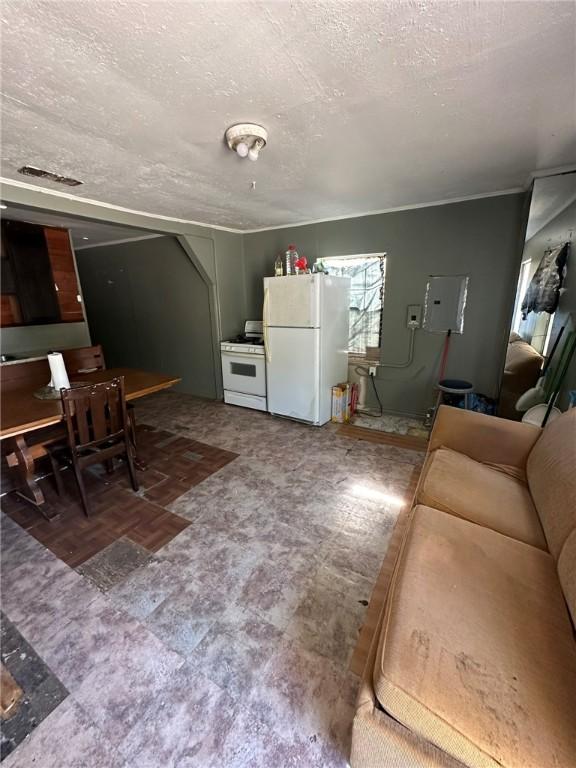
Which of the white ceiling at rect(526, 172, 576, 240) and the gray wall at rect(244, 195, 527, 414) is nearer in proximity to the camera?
the white ceiling at rect(526, 172, 576, 240)

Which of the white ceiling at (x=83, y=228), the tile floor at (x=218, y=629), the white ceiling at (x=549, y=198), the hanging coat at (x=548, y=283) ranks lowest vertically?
the tile floor at (x=218, y=629)

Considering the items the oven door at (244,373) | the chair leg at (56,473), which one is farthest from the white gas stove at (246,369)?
the chair leg at (56,473)

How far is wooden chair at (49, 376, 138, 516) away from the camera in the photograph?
1.96m

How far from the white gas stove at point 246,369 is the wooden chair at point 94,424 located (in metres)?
1.79

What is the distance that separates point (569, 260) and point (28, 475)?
4.19 m

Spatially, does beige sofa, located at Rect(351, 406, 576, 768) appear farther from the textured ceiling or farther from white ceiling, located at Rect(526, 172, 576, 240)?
white ceiling, located at Rect(526, 172, 576, 240)

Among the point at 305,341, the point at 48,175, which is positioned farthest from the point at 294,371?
the point at 48,175

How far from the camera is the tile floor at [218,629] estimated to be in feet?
3.43

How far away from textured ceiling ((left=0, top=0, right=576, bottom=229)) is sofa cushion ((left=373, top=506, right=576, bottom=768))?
6.11ft

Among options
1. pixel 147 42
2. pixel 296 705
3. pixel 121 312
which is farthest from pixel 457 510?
pixel 121 312

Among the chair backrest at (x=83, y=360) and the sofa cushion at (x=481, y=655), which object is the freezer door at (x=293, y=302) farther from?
the sofa cushion at (x=481, y=655)

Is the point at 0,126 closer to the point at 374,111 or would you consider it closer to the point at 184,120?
the point at 184,120

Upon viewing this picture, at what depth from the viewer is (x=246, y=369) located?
154 inches

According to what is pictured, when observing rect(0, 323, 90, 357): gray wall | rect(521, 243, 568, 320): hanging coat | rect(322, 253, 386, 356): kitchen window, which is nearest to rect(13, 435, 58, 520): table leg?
rect(0, 323, 90, 357): gray wall
